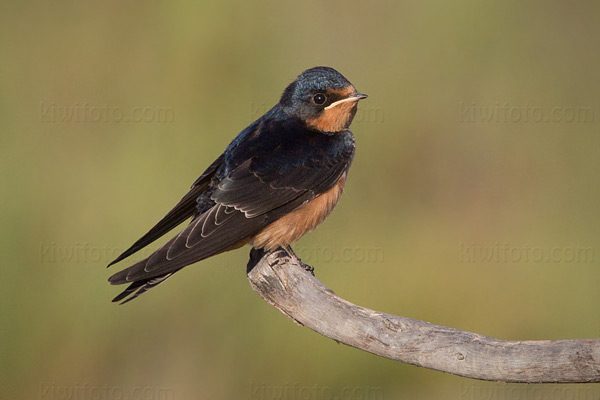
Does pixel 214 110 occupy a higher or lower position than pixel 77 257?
higher

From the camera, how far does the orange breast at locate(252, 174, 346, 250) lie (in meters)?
4.02

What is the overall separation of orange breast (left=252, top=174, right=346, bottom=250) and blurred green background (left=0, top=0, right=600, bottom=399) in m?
0.95

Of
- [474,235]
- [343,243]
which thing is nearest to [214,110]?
[343,243]

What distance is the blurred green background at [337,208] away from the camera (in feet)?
16.0

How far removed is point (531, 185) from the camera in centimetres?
585

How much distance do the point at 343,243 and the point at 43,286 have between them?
5.92 feet

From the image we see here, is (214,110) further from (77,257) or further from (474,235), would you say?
(474,235)

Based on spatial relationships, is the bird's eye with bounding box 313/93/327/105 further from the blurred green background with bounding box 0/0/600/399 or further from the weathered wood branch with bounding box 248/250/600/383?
the blurred green background with bounding box 0/0/600/399

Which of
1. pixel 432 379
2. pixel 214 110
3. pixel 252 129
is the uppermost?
pixel 214 110

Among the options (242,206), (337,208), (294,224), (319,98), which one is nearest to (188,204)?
(242,206)

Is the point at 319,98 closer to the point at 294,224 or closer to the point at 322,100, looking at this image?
the point at 322,100

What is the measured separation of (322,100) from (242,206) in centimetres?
73

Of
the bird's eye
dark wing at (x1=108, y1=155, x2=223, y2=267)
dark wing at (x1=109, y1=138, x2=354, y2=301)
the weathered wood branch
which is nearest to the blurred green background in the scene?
dark wing at (x1=108, y1=155, x2=223, y2=267)

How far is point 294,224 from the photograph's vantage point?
4.05 metres
